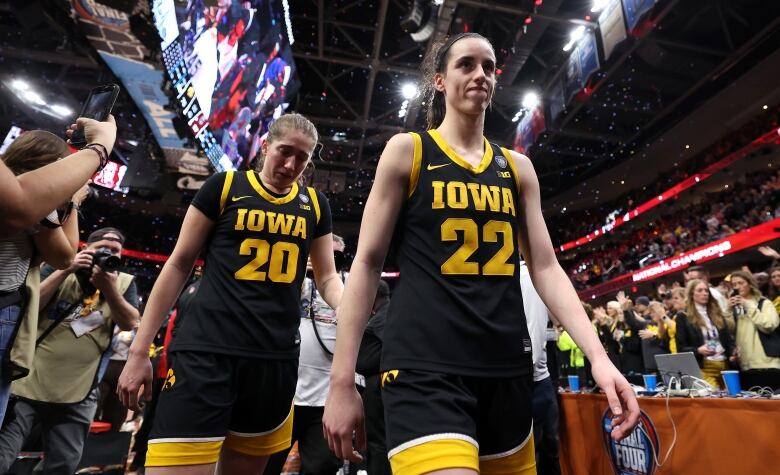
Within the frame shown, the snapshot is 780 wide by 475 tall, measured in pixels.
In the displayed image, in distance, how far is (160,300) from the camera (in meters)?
2.00

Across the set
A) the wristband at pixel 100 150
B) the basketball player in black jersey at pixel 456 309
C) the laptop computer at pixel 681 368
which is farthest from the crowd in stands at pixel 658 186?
the wristband at pixel 100 150

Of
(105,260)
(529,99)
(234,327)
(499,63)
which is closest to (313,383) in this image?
(234,327)

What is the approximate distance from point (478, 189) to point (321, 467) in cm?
191

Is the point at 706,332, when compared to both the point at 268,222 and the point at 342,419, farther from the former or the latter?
the point at 342,419

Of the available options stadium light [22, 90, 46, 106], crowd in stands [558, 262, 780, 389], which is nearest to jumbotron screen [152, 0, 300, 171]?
crowd in stands [558, 262, 780, 389]

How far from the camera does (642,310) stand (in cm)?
985

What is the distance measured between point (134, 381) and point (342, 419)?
1033 millimetres

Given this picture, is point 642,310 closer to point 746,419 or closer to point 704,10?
point 704,10

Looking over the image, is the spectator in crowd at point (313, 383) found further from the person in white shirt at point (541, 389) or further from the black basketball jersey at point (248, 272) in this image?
the person in white shirt at point (541, 389)

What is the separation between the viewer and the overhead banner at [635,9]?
621 centimetres

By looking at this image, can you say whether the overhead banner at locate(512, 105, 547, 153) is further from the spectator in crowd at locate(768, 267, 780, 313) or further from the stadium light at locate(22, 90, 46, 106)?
the stadium light at locate(22, 90, 46, 106)

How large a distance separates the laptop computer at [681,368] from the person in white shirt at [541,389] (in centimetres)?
98

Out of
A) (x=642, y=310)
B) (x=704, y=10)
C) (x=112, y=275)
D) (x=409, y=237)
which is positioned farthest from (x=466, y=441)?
(x=704, y=10)

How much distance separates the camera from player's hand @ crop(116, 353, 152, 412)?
5.98ft
